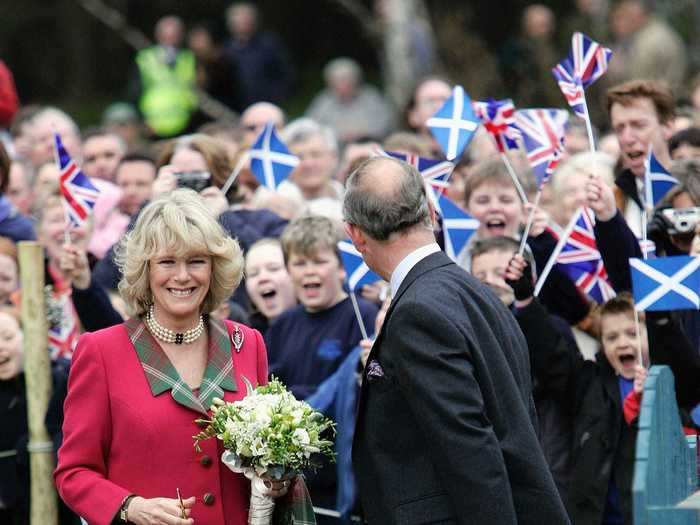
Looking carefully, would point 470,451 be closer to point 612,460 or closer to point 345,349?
point 612,460

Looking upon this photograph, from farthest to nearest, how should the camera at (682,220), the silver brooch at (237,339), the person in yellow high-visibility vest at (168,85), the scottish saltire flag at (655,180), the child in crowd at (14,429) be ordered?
the person in yellow high-visibility vest at (168,85), the child in crowd at (14,429), the scottish saltire flag at (655,180), the camera at (682,220), the silver brooch at (237,339)

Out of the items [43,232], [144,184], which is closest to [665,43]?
[144,184]

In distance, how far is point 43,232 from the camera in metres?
9.79

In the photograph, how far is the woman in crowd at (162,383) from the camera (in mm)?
5754

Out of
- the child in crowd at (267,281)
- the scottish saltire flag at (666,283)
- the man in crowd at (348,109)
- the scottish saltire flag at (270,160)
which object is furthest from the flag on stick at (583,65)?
the man in crowd at (348,109)

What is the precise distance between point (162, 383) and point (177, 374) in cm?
7

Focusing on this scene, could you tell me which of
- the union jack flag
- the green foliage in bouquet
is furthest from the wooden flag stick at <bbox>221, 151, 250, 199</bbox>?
the green foliage in bouquet

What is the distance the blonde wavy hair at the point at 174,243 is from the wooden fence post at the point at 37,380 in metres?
1.92

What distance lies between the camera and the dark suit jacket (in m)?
5.35

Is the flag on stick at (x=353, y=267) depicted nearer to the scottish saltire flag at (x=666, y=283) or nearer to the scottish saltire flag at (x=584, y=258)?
the scottish saltire flag at (x=584, y=258)

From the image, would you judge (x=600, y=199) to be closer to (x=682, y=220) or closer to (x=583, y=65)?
(x=682, y=220)

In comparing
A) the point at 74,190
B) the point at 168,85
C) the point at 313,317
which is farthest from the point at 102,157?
the point at 168,85

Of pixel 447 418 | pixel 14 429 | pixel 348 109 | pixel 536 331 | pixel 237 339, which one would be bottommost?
pixel 14 429

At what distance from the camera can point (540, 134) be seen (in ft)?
28.0
